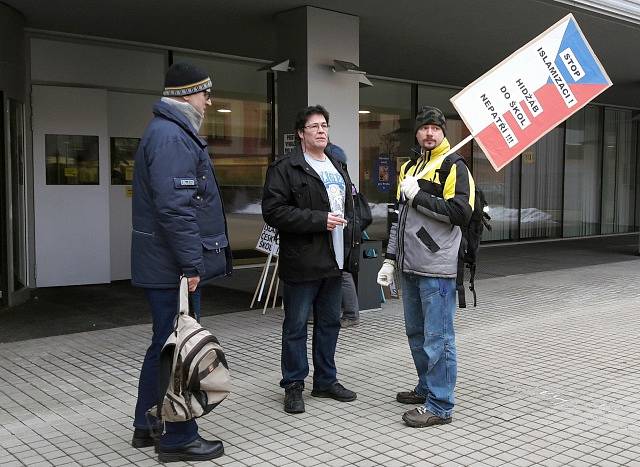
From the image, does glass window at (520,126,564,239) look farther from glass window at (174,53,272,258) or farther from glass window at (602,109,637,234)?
glass window at (174,53,272,258)

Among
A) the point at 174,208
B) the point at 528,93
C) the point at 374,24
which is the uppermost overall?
the point at 374,24

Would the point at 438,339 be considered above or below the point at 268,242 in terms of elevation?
below

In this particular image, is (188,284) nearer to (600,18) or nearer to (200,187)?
(200,187)

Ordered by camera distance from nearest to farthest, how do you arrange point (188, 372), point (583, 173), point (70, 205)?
1. point (188, 372)
2. point (70, 205)
3. point (583, 173)

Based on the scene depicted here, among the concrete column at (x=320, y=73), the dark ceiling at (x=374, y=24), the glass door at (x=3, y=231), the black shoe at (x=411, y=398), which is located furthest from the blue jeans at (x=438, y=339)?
the glass door at (x=3, y=231)

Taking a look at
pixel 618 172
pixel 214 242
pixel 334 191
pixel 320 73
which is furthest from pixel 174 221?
pixel 618 172

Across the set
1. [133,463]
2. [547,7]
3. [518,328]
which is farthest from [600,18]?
[133,463]

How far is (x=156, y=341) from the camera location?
3.95m

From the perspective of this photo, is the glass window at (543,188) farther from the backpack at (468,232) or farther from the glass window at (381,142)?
the backpack at (468,232)

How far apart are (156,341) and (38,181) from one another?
6.50 meters

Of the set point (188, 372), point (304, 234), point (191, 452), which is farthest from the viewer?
point (304, 234)

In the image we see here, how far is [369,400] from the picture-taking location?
5.04 metres

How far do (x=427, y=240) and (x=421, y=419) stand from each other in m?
1.14

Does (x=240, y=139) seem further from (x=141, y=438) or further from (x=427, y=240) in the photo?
(x=141, y=438)
